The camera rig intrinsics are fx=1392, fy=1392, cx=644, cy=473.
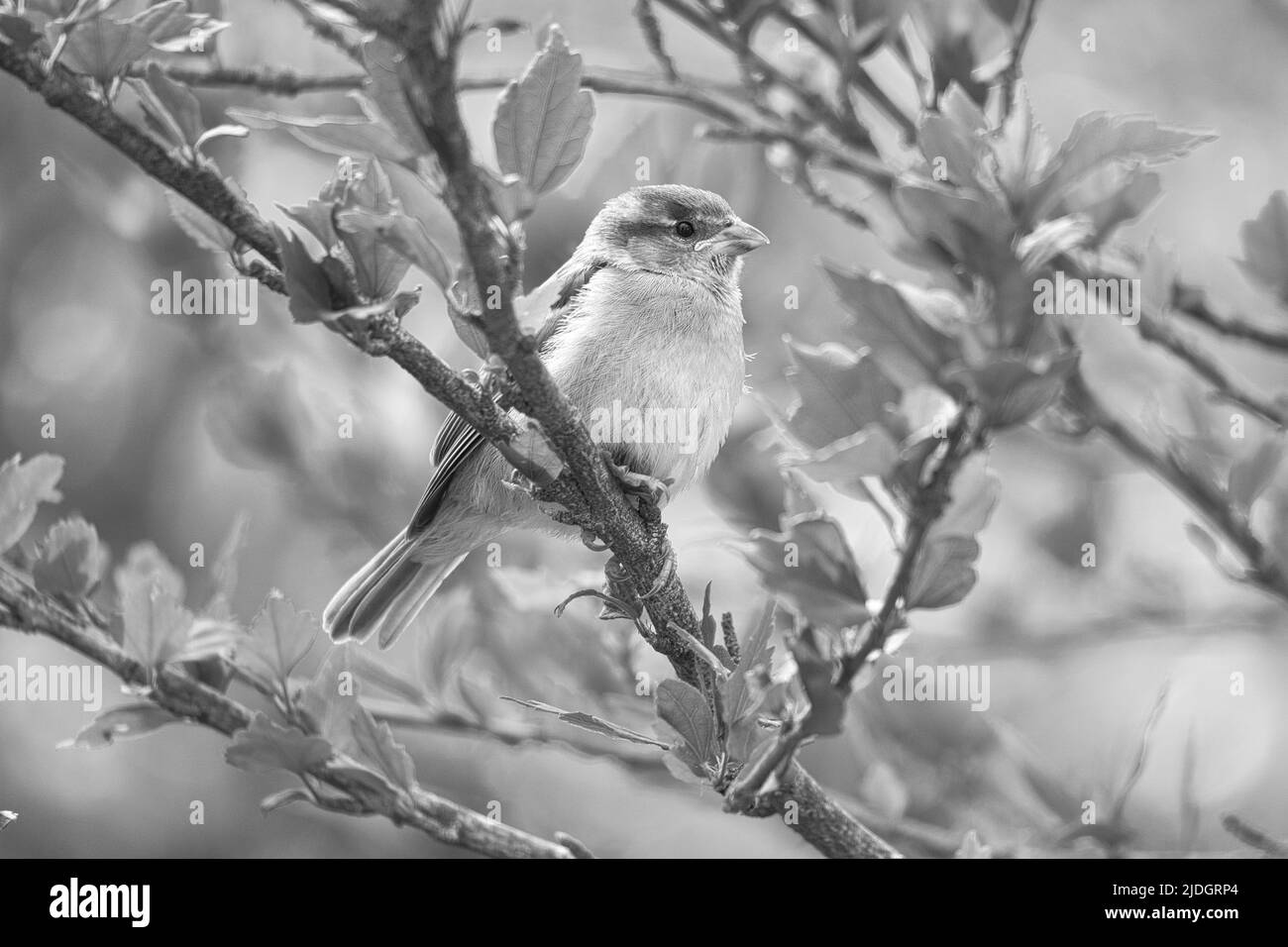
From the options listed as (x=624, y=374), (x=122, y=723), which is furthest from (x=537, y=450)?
(x=624, y=374)

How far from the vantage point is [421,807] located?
9.29 feet

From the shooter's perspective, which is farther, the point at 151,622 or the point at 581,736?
the point at 581,736

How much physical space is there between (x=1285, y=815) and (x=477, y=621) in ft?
19.8

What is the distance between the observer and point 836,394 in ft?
6.68

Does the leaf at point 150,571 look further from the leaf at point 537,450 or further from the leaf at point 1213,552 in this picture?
the leaf at point 1213,552

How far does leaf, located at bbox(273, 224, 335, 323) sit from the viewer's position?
2.01 m

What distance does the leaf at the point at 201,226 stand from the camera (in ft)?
7.47

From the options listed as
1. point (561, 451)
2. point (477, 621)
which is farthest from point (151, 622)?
point (477, 621)

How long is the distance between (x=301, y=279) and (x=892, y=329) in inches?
33.6

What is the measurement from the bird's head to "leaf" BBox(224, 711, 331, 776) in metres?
2.34

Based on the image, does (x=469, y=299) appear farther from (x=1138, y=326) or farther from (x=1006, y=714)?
(x=1006, y=714)

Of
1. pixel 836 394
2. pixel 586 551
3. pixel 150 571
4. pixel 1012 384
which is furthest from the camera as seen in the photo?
pixel 586 551

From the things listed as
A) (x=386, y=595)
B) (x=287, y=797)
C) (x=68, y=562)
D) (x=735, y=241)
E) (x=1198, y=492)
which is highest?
(x=735, y=241)

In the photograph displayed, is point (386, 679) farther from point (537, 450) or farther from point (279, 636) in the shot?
point (537, 450)
